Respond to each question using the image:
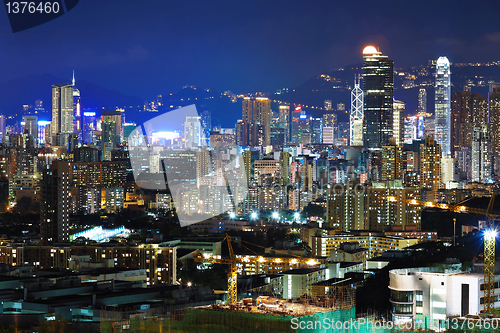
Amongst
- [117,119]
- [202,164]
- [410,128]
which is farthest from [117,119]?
[410,128]

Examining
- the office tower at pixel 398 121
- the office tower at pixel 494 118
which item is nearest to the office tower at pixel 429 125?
the office tower at pixel 398 121

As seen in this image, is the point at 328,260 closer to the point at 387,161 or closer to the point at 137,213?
the point at 137,213

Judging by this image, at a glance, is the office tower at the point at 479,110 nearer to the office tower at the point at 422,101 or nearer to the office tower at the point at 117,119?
the office tower at the point at 422,101

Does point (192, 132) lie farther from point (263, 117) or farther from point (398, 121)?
point (398, 121)

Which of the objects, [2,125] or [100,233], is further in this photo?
[2,125]

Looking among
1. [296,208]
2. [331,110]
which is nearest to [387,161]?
[296,208]

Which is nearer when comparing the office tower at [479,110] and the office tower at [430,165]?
the office tower at [430,165]

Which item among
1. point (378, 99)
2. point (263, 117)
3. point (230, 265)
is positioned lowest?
point (230, 265)
